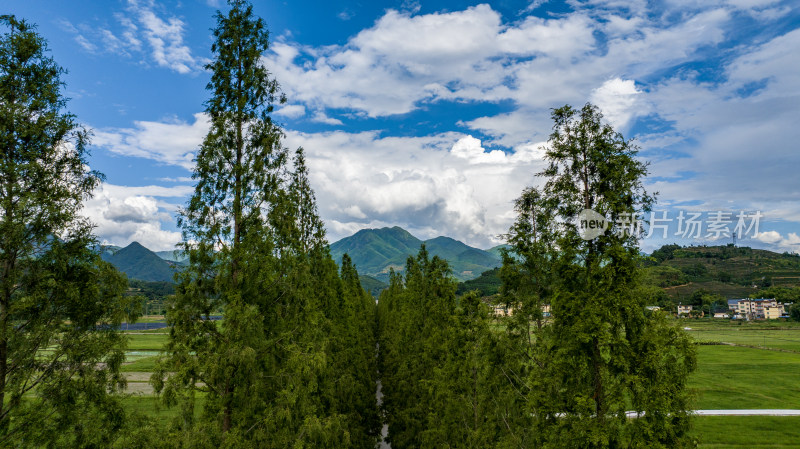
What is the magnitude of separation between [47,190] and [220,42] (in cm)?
557

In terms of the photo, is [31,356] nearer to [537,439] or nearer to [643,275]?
[537,439]

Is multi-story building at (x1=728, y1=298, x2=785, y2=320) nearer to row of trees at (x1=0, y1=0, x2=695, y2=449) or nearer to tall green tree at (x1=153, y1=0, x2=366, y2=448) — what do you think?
row of trees at (x1=0, y1=0, x2=695, y2=449)

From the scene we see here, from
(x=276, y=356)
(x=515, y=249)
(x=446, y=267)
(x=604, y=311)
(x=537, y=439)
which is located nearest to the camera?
(x=604, y=311)

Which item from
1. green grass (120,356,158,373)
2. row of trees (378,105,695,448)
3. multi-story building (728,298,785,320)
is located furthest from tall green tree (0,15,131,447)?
multi-story building (728,298,785,320)

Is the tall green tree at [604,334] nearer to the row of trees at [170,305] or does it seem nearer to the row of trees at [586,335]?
the row of trees at [586,335]

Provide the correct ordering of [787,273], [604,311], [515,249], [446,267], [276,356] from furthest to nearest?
[787,273] → [446,267] → [515,249] → [276,356] → [604,311]

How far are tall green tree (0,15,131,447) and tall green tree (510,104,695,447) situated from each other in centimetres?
1002

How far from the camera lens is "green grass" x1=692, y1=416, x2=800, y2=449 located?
26.5 m

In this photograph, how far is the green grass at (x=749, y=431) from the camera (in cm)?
2650

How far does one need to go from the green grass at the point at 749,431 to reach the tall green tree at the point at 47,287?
32270mm

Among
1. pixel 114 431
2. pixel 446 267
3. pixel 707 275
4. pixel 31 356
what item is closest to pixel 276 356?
pixel 114 431

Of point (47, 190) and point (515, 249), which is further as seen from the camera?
point (515, 249)

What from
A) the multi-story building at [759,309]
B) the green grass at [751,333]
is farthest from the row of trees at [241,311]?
the multi-story building at [759,309]

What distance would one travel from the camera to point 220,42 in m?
10.5
